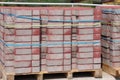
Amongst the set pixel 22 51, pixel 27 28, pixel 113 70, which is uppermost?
pixel 27 28

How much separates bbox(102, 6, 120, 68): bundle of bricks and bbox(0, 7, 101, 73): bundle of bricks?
0.44 metres

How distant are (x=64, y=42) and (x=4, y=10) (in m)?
1.74

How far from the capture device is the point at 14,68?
8023mm

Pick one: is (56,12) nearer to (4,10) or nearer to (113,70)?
(4,10)

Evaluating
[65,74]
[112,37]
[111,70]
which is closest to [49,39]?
[65,74]

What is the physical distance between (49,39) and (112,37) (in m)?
1.77

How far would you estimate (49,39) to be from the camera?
26.9ft

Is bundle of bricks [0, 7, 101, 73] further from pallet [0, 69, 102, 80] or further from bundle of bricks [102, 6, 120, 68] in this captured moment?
bundle of bricks [102, 6, 120, 68]

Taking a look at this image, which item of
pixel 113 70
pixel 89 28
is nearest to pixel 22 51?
pixel 89 28

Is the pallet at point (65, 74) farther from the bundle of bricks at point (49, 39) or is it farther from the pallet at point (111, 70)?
the pallet at point (111, 70)

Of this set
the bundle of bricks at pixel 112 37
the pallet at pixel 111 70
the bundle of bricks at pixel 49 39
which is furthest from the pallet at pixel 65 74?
the bundle of bricks at pixel 112 37

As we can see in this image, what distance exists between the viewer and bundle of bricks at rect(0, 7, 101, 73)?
7.96m

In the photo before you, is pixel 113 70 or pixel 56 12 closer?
pixel 56 12

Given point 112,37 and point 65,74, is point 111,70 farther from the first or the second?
point 65,74
